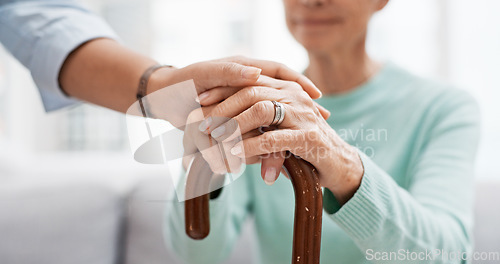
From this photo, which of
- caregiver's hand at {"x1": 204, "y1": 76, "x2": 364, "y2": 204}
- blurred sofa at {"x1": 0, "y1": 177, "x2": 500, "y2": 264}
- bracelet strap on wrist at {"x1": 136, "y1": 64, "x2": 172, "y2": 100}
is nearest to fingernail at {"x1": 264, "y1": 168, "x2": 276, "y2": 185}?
caregiver's hand at {"x1": 204, "y1": 76, "x2": 364, "y2": 204}

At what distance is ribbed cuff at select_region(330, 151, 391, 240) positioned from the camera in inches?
12.6

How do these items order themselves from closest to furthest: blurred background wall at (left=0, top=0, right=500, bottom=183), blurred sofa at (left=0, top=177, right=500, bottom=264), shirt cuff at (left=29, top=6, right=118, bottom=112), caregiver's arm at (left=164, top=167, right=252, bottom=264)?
1. shirt cuff at (left=29, top=6, right=118, bottom=112)
2. caregiver's arm at (left=164, top=167, right=252, bottom=264)
3. blurred sofa at (left=0, top=177, right=500, bottom=264)
4. blurred background wall at (left=0, top=0, right=500, bottom=183)

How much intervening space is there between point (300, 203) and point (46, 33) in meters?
0.28

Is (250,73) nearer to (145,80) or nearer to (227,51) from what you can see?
(145,80)

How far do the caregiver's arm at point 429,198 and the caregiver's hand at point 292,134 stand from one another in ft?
0.06

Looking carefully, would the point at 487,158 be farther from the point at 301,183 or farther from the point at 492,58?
the point at 301,183

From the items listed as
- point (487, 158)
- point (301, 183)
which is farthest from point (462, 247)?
point (487, 158)

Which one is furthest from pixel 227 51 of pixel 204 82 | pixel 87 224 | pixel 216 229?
pixel 204 82

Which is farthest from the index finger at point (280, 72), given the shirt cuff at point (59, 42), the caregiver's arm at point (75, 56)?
the shirt cuff at point (59, 42)

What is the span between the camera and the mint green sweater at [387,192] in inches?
13.0

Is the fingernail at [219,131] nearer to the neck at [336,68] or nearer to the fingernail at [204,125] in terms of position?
the fingernail at [204,125]

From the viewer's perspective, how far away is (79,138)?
3.31 ft

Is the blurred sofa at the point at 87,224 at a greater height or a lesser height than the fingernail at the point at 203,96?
lesser

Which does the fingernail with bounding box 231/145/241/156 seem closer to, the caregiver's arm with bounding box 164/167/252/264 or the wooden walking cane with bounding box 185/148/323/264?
the wooden walking cane with bounding box 185/148/323/264
